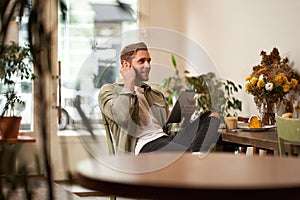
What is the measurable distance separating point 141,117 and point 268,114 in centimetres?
95

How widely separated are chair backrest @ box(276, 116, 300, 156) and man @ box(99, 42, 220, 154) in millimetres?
996

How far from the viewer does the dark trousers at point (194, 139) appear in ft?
12.3

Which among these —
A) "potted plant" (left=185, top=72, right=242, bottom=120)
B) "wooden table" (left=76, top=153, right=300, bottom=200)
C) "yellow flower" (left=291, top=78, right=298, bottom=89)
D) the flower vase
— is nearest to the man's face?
the flower vase

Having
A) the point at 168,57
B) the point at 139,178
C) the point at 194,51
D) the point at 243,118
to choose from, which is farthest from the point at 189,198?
the point at 168,57

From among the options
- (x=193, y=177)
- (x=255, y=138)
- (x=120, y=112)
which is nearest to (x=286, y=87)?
(x=255, y=138)

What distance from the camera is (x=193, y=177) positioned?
1.48 m

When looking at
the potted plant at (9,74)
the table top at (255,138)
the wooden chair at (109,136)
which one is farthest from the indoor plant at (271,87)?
the potted plant at (9,74)

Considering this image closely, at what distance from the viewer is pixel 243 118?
5.00m

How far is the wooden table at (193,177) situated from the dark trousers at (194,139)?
1770mm

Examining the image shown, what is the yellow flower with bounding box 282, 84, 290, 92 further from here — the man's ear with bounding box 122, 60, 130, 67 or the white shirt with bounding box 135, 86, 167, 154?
the man's ear with bounding box 122, 60, 130, 67

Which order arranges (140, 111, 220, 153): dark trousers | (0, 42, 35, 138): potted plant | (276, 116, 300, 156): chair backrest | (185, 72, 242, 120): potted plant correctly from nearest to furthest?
(0, 42, 35, 138): potted plant
(276, 116, 300, 156): chair backrest
(140, 111, 220, 153): dark trousers
(185, 72, 242, 120): potted plant

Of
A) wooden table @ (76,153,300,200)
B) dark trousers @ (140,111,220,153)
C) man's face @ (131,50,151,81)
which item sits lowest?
dark trousers @ (140,111,220,153)

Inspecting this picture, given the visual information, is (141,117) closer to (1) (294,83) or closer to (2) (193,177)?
(1) (294,83)

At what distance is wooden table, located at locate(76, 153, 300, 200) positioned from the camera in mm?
1320
